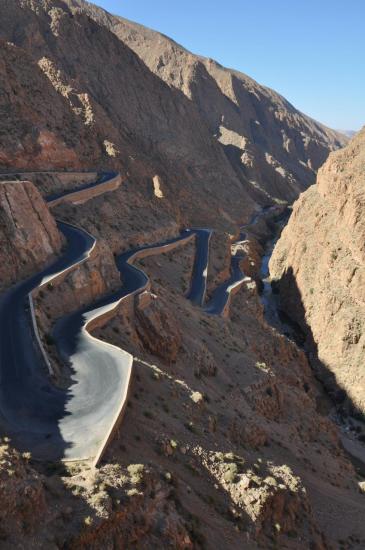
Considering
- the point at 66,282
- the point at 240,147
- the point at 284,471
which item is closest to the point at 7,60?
the point at 66,282

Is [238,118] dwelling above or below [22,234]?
above

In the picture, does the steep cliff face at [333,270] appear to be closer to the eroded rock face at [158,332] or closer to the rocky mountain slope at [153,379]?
the rocky mountain slope at [153,379]

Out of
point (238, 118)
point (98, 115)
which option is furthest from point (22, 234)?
point (238, 118)

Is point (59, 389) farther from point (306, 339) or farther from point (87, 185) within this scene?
point (306, 339)

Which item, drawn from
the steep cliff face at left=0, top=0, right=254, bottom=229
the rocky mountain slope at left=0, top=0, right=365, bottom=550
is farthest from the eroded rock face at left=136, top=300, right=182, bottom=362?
the steep cliff face at left=0, top=0, right=254, bottom=229

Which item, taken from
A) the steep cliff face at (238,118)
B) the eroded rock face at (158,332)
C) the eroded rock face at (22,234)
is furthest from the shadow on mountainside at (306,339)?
the steep cliff face at (238,118)
